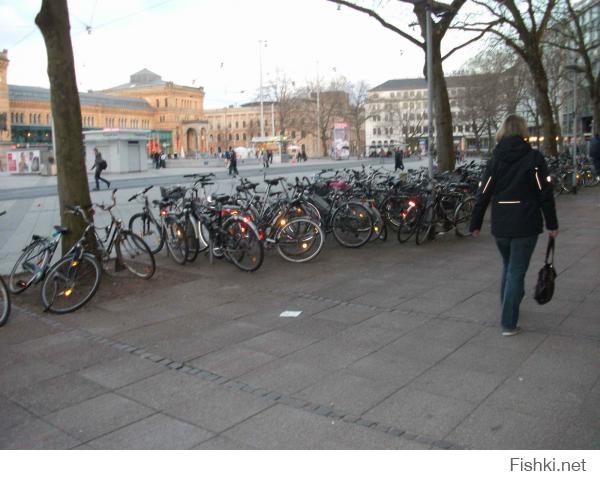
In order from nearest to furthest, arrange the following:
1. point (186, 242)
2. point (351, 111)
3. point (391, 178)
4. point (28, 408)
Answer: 1. point (28, 408)
2. point (186, 242)
3. point (391, 178)
4. point (351, 111)

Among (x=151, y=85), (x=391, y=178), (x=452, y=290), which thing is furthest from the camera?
(x=151, y=85)

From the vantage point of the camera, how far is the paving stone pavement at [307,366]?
11.6 ft

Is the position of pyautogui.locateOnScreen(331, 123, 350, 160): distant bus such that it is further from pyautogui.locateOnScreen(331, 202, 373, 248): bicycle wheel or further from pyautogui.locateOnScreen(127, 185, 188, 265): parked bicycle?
pyautogui.locateOnScreen(127, 185, 188, 265): parked bicycle

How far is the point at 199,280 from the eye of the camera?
785 cm

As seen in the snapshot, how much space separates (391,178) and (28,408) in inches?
360

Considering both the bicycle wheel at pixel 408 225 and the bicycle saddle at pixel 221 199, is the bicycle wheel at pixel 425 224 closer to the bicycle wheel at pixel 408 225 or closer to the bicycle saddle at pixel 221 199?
the bicycle wheel at pixel 408 225

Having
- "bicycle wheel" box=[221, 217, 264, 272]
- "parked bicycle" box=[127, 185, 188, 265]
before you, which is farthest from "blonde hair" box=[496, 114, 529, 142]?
"parked bicycle" box=[127, 185, 188, 265]

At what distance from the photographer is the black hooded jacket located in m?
4.90

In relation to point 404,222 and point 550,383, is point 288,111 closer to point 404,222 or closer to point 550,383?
point 404,222

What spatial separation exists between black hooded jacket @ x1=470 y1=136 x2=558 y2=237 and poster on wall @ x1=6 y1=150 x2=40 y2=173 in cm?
4337

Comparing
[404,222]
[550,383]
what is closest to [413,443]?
[550,383]

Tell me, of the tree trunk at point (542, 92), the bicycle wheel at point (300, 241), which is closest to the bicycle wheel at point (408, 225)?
the bicycle wheel at point (300, 241)

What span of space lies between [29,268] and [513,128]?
18.0 feet

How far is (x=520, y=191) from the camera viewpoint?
4914mm
